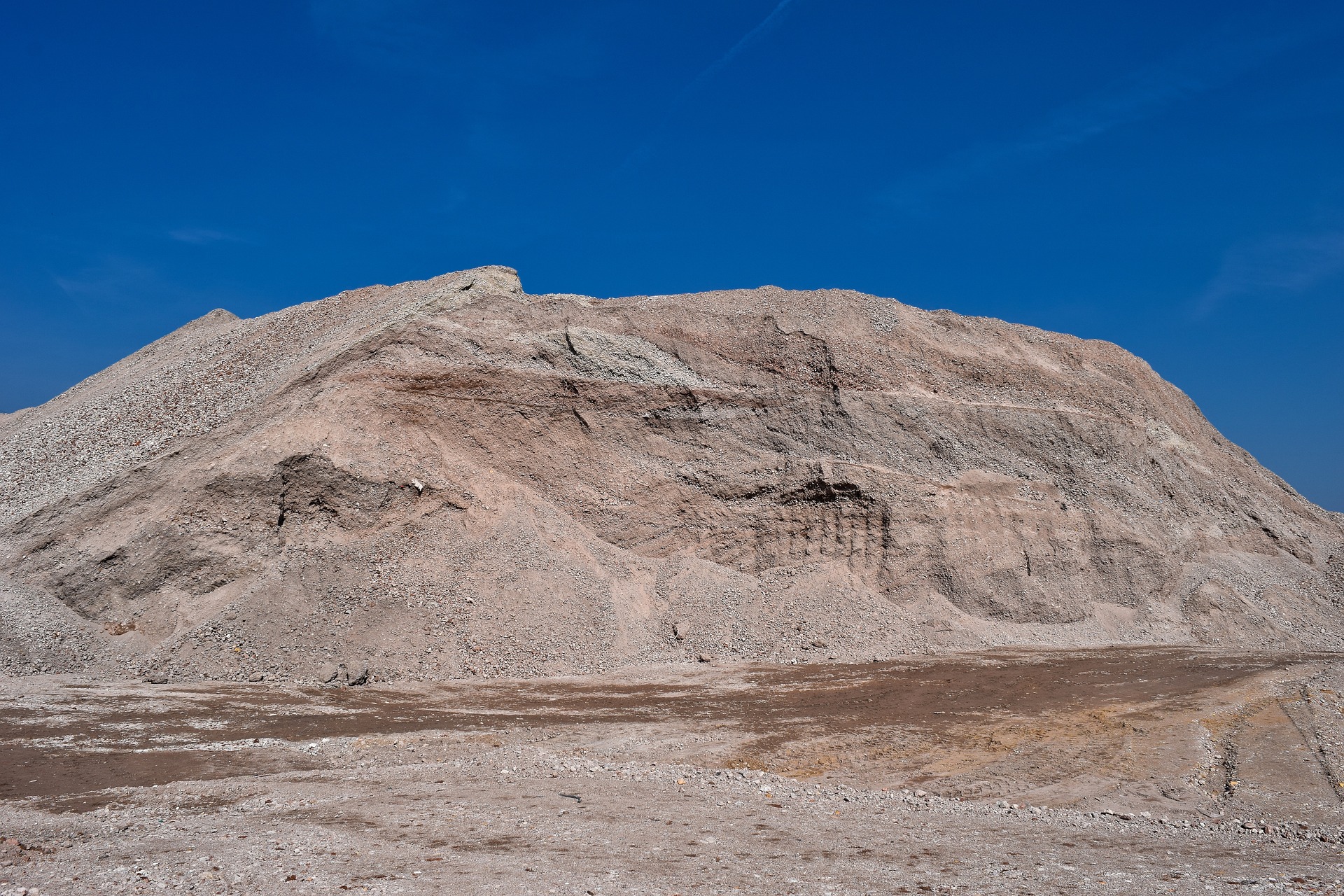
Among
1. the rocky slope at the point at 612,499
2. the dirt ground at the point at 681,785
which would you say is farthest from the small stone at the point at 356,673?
the dirt ground at the point at 681,785

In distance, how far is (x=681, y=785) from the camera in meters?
8.90

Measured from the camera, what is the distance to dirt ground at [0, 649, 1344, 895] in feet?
19.8

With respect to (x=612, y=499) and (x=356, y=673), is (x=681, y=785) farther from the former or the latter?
(x=612, y=499)

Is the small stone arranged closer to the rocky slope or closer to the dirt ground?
the rocky slope

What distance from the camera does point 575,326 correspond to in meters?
22.6

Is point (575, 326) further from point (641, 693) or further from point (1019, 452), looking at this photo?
point (1019, 452)

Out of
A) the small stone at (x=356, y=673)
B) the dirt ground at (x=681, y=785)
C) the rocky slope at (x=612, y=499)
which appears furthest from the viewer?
the rocky slope at (x=612, y=499)

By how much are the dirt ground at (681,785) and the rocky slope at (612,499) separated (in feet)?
6.69

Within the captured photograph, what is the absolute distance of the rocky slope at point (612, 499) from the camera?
16312 mm

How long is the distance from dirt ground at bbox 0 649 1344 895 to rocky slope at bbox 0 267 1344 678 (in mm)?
2040

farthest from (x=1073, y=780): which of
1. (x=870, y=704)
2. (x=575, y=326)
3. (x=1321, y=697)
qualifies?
(x=575, y=326)

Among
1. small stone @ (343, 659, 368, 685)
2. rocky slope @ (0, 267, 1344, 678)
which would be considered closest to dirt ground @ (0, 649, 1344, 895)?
small stone @ (343, 659, 368, 685)

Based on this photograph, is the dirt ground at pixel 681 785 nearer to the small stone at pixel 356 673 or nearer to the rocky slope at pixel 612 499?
the small stone at pixel 356 673

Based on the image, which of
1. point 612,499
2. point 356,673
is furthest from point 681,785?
point 612,499
